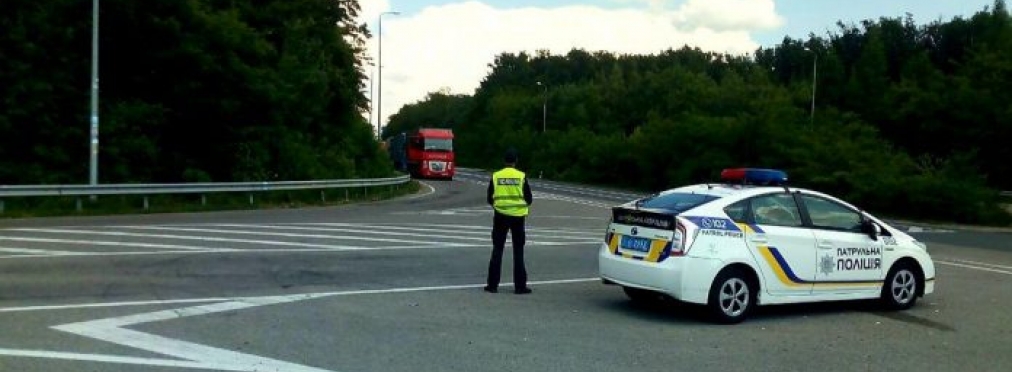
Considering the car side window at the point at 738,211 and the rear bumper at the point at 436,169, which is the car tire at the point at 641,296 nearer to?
the car side window at the point at 738,211

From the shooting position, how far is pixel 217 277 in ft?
41.3

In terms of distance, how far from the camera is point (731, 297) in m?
10.2

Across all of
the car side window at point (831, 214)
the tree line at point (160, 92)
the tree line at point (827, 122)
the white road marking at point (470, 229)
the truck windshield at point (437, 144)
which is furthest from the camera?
the truck windshield at point (437, 144)

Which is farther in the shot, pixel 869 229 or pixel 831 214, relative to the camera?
pixel 869 229

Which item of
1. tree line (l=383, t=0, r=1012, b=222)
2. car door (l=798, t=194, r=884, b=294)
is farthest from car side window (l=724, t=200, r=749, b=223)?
tree line (l=383, t=0, r=1012, b=222)

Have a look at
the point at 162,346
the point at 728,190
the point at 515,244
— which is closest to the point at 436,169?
the point at 515,244

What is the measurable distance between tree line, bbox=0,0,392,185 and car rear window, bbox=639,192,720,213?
898 inches

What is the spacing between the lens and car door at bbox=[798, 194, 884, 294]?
35.9 feet

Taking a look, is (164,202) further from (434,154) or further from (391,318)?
(434,154)

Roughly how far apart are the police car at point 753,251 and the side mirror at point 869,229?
1 cm

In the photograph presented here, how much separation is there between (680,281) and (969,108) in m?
46.7

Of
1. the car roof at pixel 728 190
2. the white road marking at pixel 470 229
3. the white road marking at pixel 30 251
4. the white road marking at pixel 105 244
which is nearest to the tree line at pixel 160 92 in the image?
the white road marking at pixel 470 229

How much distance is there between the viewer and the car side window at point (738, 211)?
1045cm

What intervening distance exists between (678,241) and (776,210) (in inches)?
57.9
